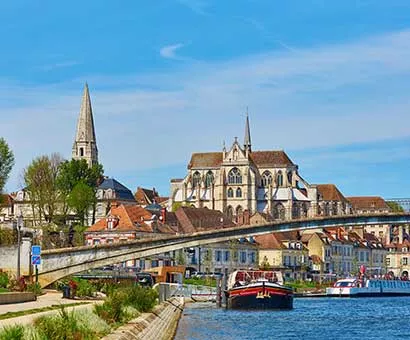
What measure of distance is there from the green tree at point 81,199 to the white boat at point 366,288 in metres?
36.2

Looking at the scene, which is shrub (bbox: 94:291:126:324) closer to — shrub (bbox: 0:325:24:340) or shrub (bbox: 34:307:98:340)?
shrub (bbox: 34:307:98:340)

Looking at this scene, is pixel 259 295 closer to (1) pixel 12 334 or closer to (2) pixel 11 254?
(2) pixel 11 254

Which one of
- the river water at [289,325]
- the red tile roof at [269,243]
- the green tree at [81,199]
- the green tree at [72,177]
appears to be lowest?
the river water at [289,325]

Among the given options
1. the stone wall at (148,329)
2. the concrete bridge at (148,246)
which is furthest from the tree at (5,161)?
the stone wall at (148,329)

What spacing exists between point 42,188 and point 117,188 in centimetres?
5697

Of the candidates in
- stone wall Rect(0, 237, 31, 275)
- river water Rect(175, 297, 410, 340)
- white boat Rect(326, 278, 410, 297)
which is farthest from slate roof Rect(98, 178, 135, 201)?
stone wall Rect(0, 237, 31, 275)

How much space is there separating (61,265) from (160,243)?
8.93 metres

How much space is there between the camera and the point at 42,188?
133 metres

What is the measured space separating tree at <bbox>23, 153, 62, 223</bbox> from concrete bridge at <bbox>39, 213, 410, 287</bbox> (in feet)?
184

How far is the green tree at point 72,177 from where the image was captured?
143m

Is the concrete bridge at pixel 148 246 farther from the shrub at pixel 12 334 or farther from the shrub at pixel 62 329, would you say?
the shrub at pixel 12 334

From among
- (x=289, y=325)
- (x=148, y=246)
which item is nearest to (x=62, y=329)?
(x=289, y=325)

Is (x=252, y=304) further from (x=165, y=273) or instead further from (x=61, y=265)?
(x=165, y=273)

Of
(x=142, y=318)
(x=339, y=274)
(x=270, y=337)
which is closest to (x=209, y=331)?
(x=270, y=337)
